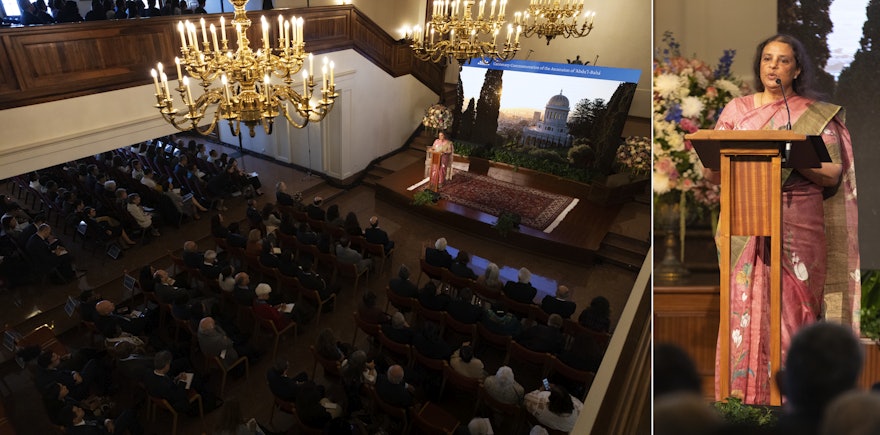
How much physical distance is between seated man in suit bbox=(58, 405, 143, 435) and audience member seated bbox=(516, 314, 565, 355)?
4.09 metres

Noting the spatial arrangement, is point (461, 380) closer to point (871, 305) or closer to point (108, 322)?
point (108, 322)

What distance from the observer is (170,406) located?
5031mm

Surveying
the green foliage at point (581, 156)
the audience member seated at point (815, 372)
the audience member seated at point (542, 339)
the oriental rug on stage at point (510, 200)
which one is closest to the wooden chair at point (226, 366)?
the audience member seated at point (542, 339)

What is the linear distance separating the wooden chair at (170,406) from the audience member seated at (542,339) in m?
3.58

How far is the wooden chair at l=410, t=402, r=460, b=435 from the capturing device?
484 cm

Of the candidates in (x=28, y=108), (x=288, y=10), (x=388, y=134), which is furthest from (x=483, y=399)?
(x=388, y=134)

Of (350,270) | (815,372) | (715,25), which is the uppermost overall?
(715,25)

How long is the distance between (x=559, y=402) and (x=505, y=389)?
55 cm

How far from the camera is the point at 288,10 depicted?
8.52 metres

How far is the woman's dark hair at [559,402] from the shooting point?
4.82 m

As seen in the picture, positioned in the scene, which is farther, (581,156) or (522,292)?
(581,156)

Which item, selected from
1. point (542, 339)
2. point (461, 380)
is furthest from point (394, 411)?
point (542, 339)

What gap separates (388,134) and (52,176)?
23.4 ft

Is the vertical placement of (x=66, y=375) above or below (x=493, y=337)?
above
